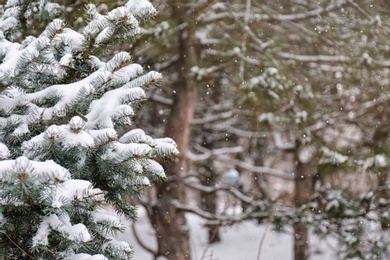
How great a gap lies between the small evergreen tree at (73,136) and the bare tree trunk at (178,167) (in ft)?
14.1

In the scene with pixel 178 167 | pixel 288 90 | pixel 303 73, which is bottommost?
pixel 178 167

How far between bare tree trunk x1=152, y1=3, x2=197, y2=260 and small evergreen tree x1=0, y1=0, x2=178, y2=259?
14.1 ft

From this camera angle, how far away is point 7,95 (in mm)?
2996

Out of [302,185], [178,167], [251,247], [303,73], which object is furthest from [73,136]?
[251,247]

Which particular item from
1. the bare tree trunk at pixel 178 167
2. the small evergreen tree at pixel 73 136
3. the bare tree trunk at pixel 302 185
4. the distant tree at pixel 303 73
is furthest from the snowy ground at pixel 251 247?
the small evergreen tree at pixel 73 136

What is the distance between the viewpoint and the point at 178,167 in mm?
8227

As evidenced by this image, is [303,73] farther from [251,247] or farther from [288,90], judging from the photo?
[251,247]

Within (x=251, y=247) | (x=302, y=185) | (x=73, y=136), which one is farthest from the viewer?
(x=251, y=247)

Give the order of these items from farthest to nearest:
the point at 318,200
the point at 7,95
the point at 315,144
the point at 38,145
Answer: the point at 318,200
the point at 315,144
the point at 7,95
the point at 38,145

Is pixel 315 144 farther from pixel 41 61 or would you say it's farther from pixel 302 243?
pixel 41 61

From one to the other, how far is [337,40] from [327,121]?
4.55ft

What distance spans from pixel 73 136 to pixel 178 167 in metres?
5.68

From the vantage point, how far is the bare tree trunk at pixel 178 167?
7.54 m

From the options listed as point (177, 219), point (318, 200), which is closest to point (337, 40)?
point (318, 200)
